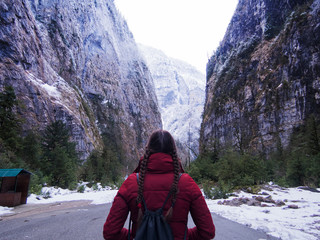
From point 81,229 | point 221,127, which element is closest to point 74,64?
point 221,127

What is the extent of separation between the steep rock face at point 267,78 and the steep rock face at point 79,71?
25282 mm

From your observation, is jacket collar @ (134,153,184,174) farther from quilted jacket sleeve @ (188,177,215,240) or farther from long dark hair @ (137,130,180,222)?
quilted jacket sleeve @ (188,177,215,240)

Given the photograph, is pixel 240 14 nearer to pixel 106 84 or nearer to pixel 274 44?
pixel 274 44

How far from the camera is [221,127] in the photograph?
52.3 meters

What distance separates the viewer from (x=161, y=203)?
1706mm

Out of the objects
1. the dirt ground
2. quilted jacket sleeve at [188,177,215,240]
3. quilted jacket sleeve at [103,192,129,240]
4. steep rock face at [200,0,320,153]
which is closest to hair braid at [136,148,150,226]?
quilted jacket sleeve at [103,192,129,240]

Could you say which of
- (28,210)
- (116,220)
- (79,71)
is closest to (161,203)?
(116,220)

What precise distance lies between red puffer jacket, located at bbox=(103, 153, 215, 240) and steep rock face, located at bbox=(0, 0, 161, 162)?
2254 centimetres

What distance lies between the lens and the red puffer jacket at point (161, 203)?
1721mm

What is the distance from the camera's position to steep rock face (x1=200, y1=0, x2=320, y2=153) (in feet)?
110

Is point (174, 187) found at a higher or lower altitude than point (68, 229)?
higher

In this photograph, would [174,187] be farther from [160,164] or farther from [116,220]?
[116,220]

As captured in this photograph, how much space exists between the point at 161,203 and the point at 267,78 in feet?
151

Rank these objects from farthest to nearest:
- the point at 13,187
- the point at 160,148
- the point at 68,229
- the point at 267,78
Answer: the point at 267,78
the point at 13,187
the point at 68,229
the point at 160,148
